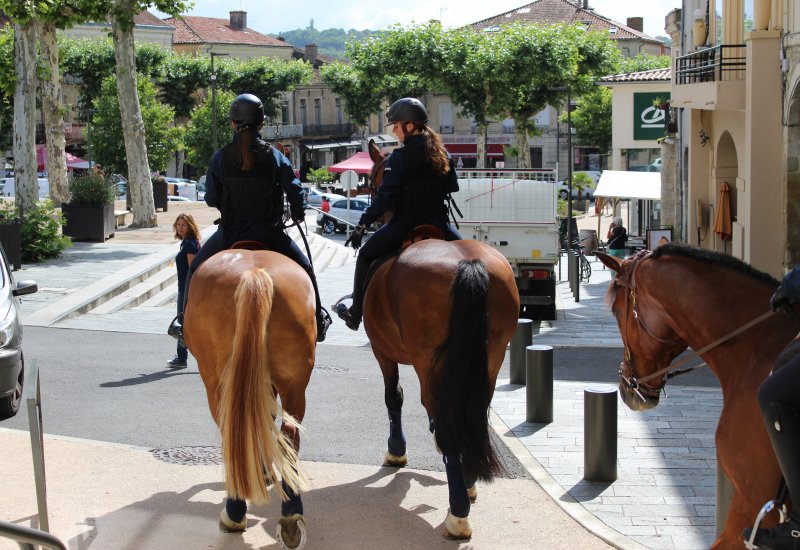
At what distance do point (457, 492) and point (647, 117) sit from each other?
102 ft

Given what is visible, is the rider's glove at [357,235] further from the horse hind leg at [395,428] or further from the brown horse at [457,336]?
the horse hind leg at [395,428]

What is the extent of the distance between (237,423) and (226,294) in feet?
2.75

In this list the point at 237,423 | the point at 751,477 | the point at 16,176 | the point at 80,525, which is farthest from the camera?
the point at 16,176

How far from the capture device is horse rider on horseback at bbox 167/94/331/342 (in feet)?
25.4

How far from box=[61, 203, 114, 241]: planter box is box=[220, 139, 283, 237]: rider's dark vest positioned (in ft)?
68.7

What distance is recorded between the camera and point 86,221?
2781 centimetres

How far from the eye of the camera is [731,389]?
5.17 meters

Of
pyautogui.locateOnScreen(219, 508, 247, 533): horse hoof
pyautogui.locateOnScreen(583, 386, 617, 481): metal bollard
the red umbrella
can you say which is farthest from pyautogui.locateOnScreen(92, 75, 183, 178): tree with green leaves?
pyautogui.locateOnScreen(219, 508, 247, 533): horse hoof

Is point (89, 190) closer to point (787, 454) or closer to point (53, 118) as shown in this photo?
point (53, 118)

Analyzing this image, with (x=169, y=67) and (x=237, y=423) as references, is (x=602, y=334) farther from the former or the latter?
(x=169, y=67)

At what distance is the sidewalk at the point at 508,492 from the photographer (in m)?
6.98

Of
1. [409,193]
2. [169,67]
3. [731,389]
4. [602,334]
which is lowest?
[602,334]

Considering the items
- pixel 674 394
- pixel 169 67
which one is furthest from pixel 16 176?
pixel 169 67

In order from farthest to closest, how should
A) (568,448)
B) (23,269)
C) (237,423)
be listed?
(23,269) < (568,448) < (237,423)
